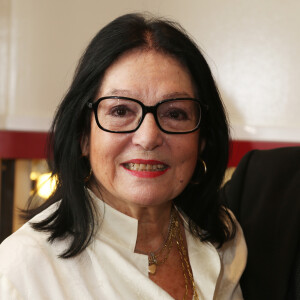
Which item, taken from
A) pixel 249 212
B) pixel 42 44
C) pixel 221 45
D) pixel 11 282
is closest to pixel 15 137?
pixel 42 44

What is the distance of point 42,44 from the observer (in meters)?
3.22

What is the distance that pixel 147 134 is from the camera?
1.41 metres

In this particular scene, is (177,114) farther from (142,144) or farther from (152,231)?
(152,231)

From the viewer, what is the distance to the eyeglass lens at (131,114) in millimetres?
1427

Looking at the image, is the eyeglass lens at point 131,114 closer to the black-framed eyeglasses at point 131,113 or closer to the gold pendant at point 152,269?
the black-framed eyeglasses at point 131,113

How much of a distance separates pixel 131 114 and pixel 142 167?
0.14m

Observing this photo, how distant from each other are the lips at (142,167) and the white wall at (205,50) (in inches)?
66.7

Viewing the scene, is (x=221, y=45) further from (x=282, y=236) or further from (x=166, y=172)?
(x=166, y=172)

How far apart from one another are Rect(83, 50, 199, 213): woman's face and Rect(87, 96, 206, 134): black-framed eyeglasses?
0.01 meters

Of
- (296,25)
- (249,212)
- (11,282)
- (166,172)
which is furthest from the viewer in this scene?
(296,25)

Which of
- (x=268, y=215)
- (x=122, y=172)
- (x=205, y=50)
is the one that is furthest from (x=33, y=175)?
(x=122, y=172)

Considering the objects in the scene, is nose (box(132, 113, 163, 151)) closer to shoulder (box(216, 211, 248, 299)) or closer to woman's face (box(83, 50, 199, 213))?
woman's face (box(83, 50, 199, 213))

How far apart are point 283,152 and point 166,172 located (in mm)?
659

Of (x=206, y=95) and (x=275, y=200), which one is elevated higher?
(x=206, y=95)
